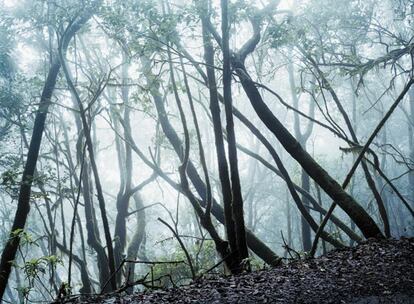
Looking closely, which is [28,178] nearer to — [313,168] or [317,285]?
[313,168]

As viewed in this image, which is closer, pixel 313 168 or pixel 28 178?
pixel 313 168

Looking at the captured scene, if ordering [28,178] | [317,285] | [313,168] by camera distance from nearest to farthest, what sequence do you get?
[317,285] → [313,168] → [28,178]

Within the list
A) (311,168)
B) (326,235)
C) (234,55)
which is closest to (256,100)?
(234,55)

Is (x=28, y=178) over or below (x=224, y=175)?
over

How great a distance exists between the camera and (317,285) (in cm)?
385

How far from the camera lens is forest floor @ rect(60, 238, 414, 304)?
356 cm

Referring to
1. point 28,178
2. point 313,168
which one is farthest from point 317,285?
point 28,178

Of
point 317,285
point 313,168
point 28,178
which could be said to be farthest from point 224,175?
point 28,178

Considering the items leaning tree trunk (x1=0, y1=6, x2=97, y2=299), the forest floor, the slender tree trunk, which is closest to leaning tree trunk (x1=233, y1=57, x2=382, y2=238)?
the slender tree trunk

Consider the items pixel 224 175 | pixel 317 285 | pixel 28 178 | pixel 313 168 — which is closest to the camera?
pixel 317 285

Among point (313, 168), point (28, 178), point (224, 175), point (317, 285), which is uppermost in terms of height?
point (28, 178)

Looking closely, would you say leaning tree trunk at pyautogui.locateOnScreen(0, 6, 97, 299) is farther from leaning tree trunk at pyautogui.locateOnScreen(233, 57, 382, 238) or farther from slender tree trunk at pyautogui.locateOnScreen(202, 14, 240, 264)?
leaning tree trunk at pyautogui.locateOnScreen(233, 57, 382, 238)

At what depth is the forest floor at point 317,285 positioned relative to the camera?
11.7 feet

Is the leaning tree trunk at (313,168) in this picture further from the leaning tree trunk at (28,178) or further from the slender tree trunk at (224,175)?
the leaning tree trunk at (28,178)
